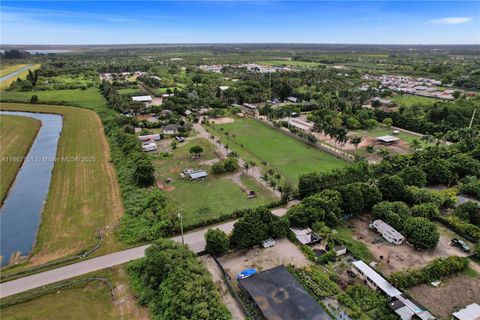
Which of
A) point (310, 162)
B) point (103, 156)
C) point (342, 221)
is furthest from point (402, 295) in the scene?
point (103, 156)

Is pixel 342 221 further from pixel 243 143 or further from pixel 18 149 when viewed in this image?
pixel 18 149

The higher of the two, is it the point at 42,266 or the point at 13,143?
the point at 13,143

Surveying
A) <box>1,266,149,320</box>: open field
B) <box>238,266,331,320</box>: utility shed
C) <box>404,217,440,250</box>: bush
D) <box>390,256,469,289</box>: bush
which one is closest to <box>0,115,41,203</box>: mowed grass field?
<box>1,266,149,320</box>: open field

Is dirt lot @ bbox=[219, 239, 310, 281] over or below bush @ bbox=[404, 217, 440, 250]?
below

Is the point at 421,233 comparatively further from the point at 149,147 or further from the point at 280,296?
the point at 149,147

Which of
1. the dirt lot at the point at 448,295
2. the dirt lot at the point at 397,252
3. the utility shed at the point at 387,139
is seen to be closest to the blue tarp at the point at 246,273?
the dirt lot at the point at 397,252

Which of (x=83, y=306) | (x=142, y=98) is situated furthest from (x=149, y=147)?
(x=142, y=98)

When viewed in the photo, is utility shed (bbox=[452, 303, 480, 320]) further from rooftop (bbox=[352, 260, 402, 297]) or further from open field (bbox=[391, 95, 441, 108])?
open field (bbox=[391, 95, 441, 108])

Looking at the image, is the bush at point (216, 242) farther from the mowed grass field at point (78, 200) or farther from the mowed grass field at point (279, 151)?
the mowed grass field at point (279, 151)
